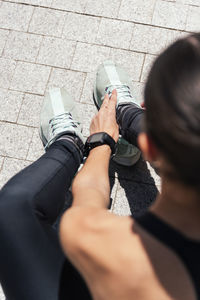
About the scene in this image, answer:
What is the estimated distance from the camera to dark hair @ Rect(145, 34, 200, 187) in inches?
42.2

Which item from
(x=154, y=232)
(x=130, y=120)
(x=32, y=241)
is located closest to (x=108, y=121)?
(x=130, y=120)

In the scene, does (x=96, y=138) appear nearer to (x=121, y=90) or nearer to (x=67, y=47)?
(x=121, y=90)

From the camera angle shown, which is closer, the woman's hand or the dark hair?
the dark hair

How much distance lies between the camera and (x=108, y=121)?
2.86 metres

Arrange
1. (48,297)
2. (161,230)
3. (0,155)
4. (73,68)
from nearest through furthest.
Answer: (161,230) < (48,297) < (0,155) < (73,68)

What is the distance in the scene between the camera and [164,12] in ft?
12.2

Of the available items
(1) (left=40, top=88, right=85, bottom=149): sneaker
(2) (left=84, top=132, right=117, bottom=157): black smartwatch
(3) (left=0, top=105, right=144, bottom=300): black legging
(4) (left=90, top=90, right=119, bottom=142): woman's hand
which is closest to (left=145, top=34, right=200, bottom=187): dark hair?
(3) (left=0, top=105, right=144, bottom=300): black legging

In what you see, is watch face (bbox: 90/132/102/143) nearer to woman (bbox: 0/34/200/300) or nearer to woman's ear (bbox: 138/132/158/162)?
woman (bbox: 0/34/200/300)

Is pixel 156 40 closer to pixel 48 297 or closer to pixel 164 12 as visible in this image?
pixel 164 12

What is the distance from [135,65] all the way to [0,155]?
4.93 feet

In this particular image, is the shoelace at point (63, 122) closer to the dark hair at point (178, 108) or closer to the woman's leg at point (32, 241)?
the woman's leg at point (32, 241)

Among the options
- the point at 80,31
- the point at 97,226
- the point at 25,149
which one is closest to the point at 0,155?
the point at 25,149

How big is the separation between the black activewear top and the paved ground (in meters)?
1.91

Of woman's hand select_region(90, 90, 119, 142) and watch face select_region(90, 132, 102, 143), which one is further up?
woman's hand select_region(90, 90, 119, 142)
